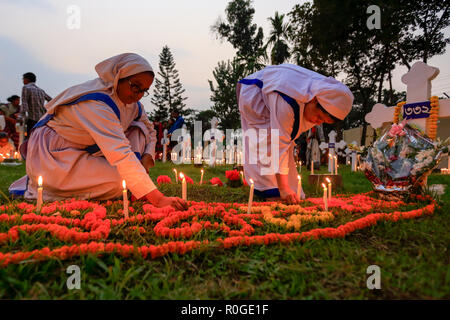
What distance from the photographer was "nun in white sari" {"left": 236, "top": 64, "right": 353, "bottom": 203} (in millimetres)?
2910

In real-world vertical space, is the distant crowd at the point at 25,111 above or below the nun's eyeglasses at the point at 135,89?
above

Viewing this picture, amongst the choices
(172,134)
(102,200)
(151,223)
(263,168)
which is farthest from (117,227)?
(172,134)

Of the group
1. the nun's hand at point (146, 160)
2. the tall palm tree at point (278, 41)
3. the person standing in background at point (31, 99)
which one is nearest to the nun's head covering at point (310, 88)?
the nun's hand at point (146, 160)

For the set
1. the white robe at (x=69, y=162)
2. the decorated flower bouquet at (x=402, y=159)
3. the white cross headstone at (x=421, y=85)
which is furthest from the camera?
the white cross headstone at (x=421, y=85)

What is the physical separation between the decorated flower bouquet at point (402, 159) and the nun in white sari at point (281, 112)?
30.5 inches

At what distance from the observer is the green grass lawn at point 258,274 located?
1.14 metres

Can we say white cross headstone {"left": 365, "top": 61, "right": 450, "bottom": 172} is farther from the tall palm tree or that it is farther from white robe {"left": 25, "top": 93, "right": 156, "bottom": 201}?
the tall palm tree

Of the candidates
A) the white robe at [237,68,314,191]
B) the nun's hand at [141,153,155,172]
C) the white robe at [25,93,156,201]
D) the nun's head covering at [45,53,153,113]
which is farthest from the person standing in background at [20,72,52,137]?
the white robe at [237,68,314,191]

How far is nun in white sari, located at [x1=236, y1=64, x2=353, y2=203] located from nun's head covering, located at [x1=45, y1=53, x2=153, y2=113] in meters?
1.48

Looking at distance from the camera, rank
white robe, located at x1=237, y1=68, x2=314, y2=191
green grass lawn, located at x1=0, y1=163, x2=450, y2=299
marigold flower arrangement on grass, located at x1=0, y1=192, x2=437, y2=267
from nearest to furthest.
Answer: green grass lawn, located at x1=0, y1=163, x2=450, y2=299 → marigold flower arrangement on grass, located at x1=0, y1=192, x2=437, y2=267 → white robe, located at x1=237, y1=68, x2=314, y2=191

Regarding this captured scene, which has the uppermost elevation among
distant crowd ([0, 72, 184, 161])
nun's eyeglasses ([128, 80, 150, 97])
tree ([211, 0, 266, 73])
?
tree ([211, 0, 266, 73])

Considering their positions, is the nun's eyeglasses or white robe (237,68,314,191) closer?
the nun's eyeglasses

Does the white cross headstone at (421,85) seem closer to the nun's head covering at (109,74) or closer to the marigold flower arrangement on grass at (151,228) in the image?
the marigold flower arrangement on grass at (151,228)
